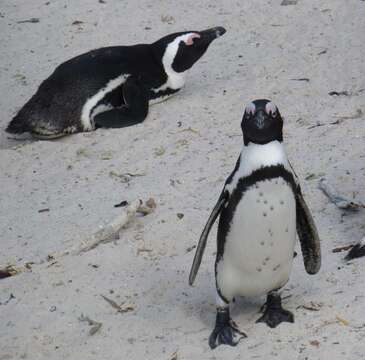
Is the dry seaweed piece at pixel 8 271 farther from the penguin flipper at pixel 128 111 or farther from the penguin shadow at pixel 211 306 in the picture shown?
the penguin flipper at pixel 128 111

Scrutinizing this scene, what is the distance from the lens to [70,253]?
406 cm

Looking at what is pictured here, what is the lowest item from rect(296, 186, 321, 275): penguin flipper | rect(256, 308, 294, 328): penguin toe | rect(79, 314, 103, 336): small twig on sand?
rect(79, 314, 103, 336): small twig on sand

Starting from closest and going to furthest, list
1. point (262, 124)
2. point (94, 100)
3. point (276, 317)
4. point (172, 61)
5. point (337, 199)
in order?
point (262, 124) → point (276, 317) → point (337, 199) → point (94, 100) → point (172, 61)

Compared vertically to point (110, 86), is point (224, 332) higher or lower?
lower

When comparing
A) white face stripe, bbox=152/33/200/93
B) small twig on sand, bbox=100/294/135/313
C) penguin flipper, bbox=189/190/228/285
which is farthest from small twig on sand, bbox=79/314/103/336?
white face stripe, bbox=152/33/200/93

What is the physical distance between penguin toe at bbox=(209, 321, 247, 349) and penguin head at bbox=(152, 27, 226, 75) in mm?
2934

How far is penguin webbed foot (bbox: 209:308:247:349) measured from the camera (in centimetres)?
316

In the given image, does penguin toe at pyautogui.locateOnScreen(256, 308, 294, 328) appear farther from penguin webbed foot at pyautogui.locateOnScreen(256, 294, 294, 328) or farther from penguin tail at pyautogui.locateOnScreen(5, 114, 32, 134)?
penguin tail at pyautogui.locateOnScreen(5, 114, 32, 134)

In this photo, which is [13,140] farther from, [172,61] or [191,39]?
[191,39]

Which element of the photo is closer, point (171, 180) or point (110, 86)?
point (171, 180)

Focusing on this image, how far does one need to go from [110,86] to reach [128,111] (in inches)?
9.2

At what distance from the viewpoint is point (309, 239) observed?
10.7 feet

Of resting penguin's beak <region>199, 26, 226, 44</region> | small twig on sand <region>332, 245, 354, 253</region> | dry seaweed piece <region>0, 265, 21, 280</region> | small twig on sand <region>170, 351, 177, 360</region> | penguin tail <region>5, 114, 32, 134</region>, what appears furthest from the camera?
resting penguin's beak <region>199, 26, 226, 44</region>

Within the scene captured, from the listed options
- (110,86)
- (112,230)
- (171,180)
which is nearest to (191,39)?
(110,86)
